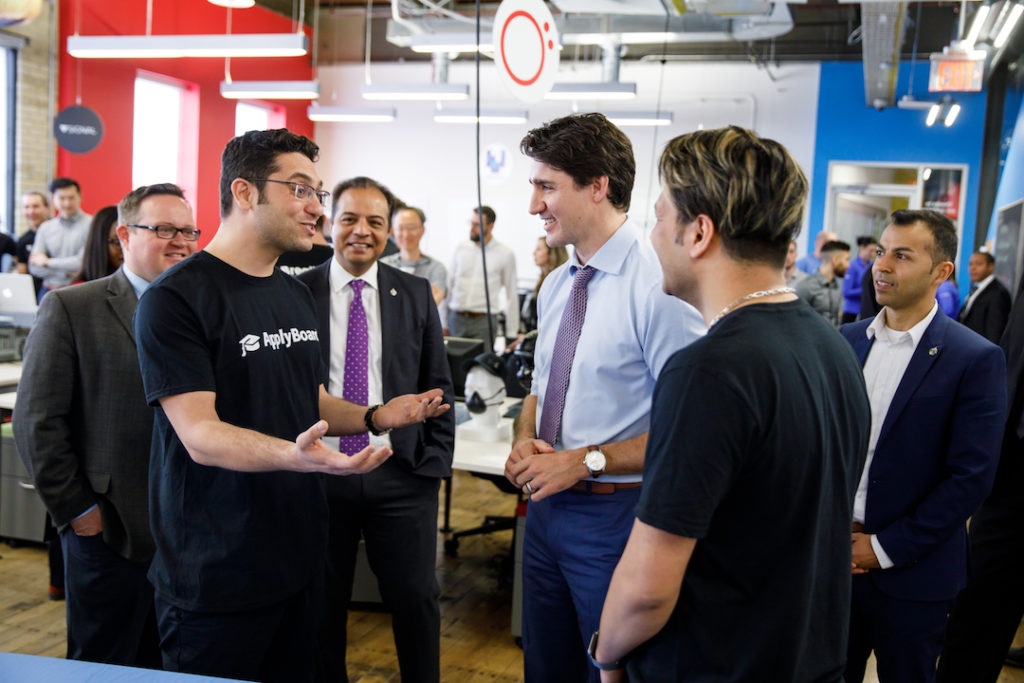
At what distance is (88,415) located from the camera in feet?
8.03

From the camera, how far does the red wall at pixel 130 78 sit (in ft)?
30.0

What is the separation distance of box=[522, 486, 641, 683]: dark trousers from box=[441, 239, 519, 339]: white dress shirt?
248 inches

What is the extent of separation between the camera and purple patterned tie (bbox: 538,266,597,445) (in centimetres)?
196

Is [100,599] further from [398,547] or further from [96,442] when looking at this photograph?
[398,547]

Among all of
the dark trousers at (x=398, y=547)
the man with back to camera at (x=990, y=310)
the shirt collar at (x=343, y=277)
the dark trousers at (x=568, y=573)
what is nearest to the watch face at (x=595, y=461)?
the dark trousers at (x=568, y=573)

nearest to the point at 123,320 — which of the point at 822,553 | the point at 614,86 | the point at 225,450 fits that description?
the point at 225,450

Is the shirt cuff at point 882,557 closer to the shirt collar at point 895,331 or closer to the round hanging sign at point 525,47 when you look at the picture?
the shirt collar at point 895,331

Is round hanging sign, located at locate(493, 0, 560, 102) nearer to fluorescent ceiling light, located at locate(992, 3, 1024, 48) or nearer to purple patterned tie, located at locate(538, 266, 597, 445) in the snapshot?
purple patterned tie, located at locate(538, 266, 597, 445)

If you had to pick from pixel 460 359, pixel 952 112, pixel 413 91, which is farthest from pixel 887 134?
pixel 460 359

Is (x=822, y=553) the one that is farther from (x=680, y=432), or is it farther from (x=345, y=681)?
(x=345, y=681)

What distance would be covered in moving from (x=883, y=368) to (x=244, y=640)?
177 cm

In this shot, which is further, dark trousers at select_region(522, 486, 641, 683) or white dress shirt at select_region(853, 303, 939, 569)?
white dress shirt at select_region(853, 303, 939, 569)

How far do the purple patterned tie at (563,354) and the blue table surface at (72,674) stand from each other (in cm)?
87

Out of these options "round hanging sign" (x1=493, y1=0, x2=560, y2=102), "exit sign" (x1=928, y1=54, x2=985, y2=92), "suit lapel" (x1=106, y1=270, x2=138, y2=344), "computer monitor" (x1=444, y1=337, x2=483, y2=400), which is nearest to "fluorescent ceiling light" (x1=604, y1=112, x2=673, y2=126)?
"exit sign" (x1=928, y1=54, x2=985, y2=92)
